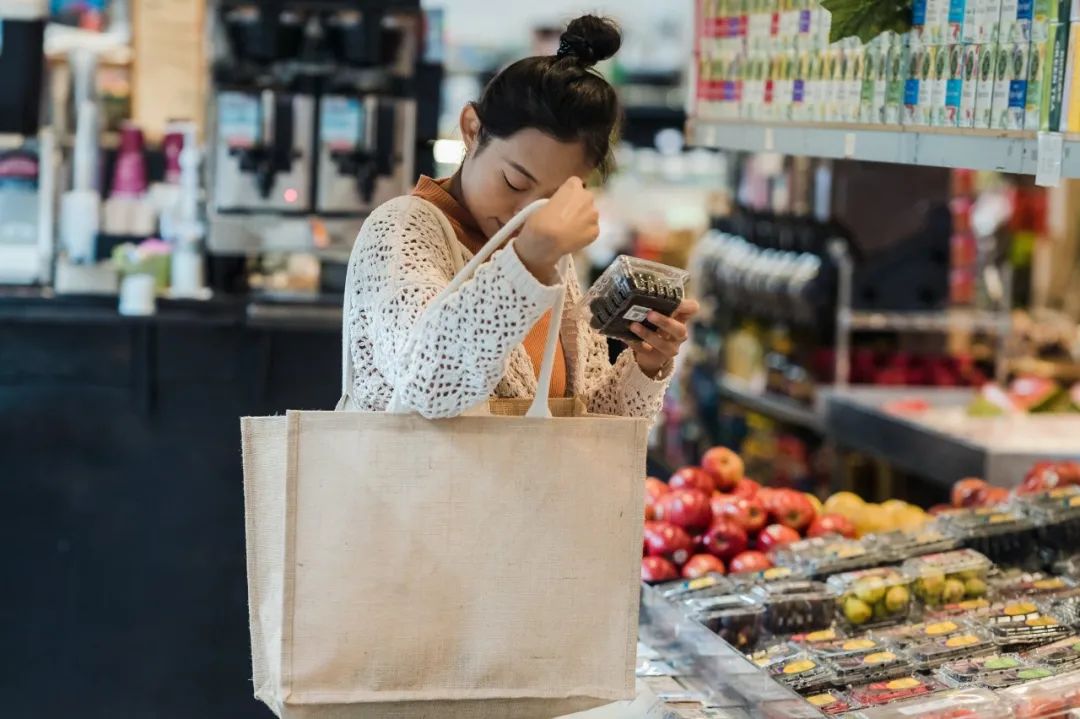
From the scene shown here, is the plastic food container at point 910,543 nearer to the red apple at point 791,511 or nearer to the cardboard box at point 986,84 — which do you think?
the red apple at point 791,511

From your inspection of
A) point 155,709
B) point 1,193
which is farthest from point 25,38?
point 155,709

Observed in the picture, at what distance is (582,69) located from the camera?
2318 millimetres

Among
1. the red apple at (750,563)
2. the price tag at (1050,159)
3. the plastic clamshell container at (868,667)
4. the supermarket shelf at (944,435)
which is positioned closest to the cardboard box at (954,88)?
the price tag at (1050,159)

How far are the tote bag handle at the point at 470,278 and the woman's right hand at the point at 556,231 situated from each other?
0.02 metres

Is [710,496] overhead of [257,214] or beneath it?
beneath

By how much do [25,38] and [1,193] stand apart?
0.61 metres

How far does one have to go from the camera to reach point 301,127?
6000 mm

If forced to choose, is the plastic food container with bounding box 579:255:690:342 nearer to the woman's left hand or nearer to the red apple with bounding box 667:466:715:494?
the woman's left hand

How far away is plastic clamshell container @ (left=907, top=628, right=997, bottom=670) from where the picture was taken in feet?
8.91

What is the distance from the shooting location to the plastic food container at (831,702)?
2482 millimetres

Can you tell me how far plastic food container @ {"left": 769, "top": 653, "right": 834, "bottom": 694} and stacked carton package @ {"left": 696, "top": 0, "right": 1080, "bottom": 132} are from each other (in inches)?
37.7

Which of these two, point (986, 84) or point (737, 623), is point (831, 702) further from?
point (986, 84)

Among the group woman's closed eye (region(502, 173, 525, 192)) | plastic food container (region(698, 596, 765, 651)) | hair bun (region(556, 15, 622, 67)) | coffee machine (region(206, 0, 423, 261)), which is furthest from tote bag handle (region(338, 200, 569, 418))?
coffee machine (region(206, 0, 423, 261))

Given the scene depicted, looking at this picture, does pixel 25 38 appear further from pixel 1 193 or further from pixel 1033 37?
pixel 1033 37
